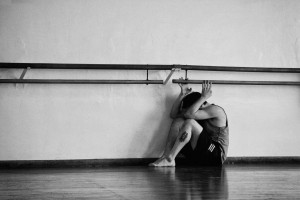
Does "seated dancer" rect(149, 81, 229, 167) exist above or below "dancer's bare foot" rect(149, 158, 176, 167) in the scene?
above

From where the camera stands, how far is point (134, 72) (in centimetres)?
485

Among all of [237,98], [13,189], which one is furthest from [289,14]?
[13,189]

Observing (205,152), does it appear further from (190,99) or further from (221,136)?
(190,99)

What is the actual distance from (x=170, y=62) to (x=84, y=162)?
133 centimetres

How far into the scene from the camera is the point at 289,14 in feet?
17.1

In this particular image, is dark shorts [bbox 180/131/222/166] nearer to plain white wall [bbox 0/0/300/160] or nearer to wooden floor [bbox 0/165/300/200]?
plain white wall [bbox 0/0/300/160]

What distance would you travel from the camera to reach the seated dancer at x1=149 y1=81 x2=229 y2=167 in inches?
181

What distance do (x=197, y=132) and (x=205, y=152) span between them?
0.21m

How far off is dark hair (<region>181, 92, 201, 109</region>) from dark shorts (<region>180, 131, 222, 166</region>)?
0.32m

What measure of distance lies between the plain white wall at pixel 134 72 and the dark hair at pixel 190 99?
0.19 metres

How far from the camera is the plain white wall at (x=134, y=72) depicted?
4.63m

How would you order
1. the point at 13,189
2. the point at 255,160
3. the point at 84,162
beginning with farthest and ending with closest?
the point at 255,160
the point at 84,162
the point at 13,189

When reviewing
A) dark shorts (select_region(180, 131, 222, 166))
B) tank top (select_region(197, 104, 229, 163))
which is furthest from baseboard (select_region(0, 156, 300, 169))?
tank top (select_region(197, 104, 229, 163))

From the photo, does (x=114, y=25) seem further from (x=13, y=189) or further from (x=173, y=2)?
(x=13, y=189)
